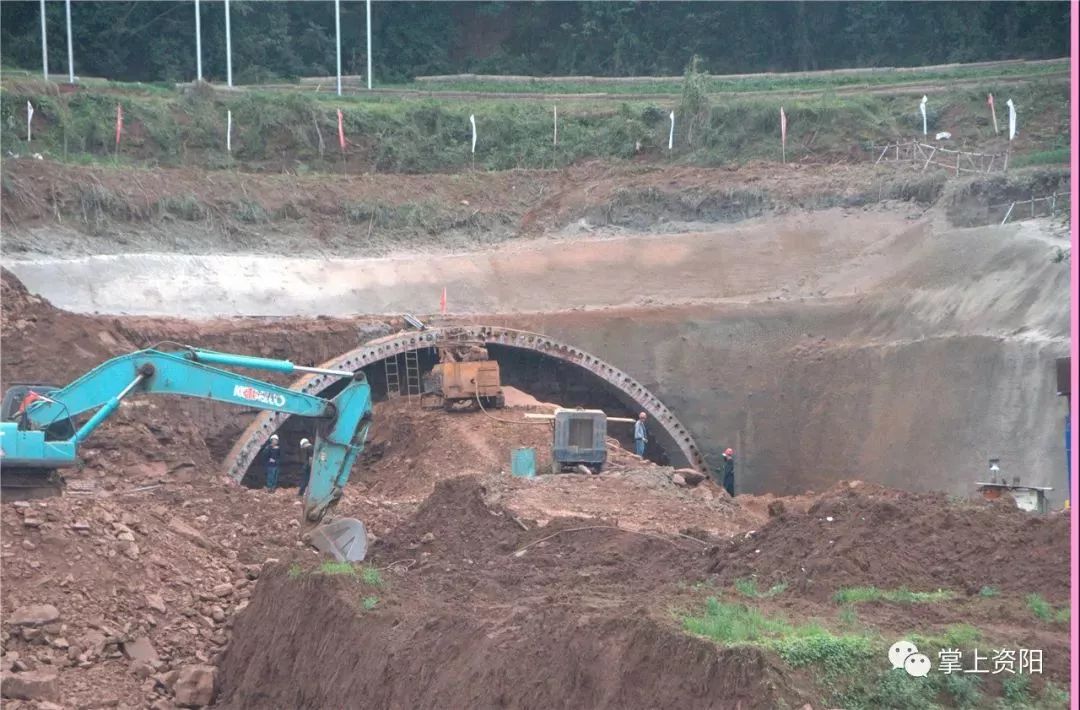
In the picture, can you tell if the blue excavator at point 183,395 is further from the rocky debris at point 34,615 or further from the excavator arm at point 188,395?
the rocky debris at point 34,615

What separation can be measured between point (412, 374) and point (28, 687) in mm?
16732

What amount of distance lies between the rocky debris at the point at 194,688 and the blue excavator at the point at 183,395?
2650 millimetres

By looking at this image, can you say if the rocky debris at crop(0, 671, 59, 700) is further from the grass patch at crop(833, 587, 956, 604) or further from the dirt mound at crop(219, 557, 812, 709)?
the grass patch at crop(833, 587, 956, 604)

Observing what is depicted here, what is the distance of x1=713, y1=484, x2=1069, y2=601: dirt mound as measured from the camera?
1049 centimetres

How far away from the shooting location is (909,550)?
36.7 feet

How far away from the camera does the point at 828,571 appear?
10.9m

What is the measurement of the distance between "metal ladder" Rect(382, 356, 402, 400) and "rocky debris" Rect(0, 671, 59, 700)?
49.9 feet

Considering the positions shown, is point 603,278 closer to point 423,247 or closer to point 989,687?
point 423,247

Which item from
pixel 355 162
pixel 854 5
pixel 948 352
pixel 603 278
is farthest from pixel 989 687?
pixel 854 5

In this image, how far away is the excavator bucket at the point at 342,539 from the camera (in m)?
14.8

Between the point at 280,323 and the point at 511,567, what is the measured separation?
46.8 ft

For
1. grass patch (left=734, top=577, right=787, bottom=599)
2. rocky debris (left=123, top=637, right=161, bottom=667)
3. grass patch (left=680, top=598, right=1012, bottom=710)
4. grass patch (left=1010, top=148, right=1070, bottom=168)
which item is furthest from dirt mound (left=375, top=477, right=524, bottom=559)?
grass patch (left=1010, top=148, right=1070, bottom=168)

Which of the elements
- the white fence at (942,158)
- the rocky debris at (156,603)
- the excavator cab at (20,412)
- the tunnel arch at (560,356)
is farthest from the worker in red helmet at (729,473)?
the excavator cab at (20,412)

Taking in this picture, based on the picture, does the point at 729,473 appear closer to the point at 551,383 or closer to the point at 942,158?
the point at 551,383
